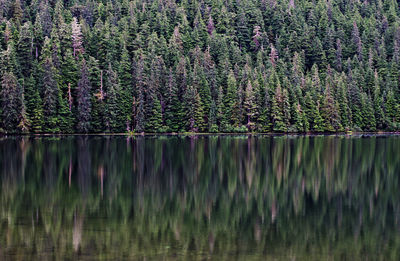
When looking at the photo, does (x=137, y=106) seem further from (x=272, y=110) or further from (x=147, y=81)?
(x=272, y=110)

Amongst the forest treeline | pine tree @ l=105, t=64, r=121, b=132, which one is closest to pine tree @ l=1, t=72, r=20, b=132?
the forest treeline

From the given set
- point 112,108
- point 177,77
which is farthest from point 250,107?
point 112,108

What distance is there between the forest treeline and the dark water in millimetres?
67958

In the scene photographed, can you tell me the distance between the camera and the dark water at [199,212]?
1623cm

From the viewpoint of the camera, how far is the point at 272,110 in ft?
369

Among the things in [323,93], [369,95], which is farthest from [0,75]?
[369,95]

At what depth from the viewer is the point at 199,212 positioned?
21812mm

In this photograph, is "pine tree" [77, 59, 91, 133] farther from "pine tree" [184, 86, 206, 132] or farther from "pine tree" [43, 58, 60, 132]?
"pine tree" [184, 86, 206, 132]

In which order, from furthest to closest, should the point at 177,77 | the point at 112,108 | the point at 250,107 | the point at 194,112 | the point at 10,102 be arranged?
the point at 177,77, the point at 250,107, the point at 194,112, the point at 112,108, the point at 10,102

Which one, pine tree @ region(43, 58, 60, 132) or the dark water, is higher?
pine tree @ region(43, 58, 60, 132)

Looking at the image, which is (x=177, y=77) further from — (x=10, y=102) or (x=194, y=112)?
(x=10, y=102)

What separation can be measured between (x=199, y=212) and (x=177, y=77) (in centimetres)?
9769

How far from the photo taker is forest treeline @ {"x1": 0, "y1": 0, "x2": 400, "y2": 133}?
349 ft

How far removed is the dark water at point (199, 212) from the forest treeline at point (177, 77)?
67958 mm
